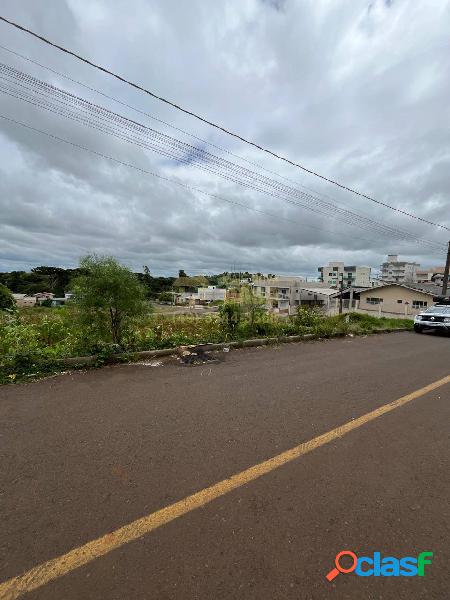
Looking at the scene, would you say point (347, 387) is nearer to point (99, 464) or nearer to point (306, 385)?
point (306, 385)

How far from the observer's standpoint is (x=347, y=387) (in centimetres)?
490

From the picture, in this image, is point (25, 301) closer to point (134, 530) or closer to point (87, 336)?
point (87, 336)

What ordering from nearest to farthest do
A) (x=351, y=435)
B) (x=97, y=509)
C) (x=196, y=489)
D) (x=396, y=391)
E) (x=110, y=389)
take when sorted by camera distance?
(x=97, y=509) < (x=196, y=489) < (x=351, y=435) < (x=110, y=389) < (x=396, y=391)

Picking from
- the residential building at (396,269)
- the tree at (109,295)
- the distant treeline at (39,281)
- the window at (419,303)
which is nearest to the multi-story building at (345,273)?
the residential building at (396,269)

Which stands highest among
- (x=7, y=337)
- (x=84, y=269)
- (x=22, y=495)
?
(x=84, y=269)

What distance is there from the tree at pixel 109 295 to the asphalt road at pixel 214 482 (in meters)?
1.79

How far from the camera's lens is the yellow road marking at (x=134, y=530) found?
159cm

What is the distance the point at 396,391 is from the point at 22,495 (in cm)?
513

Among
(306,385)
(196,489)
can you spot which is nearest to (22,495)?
(196,489)

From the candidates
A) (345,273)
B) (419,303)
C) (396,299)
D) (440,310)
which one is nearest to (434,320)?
(440,310)

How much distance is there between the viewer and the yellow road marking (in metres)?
1.59

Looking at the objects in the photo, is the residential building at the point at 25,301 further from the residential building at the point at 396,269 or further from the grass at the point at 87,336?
the residential building at the point at 396,269

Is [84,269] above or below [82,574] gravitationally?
above

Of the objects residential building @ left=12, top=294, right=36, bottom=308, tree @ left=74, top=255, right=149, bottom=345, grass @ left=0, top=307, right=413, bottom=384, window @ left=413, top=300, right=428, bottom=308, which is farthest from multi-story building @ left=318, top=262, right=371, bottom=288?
tree @ left=74, top=255, right=149, bottom=345
